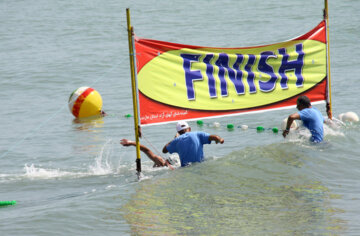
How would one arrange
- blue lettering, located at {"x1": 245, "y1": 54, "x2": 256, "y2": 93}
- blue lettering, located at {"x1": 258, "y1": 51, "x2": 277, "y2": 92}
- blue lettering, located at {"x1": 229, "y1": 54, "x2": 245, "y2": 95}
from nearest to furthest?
blue lettering, located at {"x1": 229, "y1": 54, "x2": 245, "y2": 95} → blue lettering, located at {"x1": 245, "y1": 54, "x2": 256, "y2": 93} → blue lettering, located at {"x1": 258, "y1": 51, "x2": 277, "y2": 92}

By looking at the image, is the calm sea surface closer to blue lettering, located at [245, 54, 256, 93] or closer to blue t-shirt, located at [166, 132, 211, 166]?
blue t-shirt, located at [166, 132, 211, 166]

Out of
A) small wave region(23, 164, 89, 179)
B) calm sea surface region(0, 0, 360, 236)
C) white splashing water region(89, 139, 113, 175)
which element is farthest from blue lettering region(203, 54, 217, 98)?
small wave region(23, 164, 89, 179)

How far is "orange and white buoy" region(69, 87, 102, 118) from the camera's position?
62.4 ft

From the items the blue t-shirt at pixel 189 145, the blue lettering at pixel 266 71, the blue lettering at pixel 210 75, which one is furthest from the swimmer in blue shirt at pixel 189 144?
the blue lettering at pixel 266 71

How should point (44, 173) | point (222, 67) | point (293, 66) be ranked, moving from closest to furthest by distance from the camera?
point (222, 67)
point (293, 66)
point (44, 173)

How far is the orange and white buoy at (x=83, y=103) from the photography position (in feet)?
62.4

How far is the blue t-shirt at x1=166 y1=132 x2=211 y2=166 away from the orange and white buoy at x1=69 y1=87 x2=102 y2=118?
26.2 ft

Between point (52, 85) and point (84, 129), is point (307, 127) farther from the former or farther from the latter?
point (52, 85)

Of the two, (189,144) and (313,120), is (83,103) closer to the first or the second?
(189,144)

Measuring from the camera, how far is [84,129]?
702 inches

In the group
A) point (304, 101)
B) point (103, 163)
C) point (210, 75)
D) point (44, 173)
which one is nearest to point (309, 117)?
point (304, 101)

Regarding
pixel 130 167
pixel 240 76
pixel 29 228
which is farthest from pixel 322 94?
pixel 29 228

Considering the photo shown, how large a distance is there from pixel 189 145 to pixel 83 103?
8.25 meters

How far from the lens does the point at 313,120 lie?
40.7 feet
